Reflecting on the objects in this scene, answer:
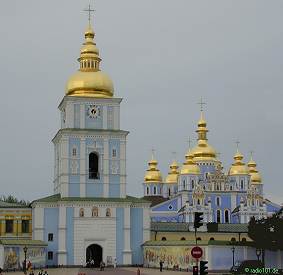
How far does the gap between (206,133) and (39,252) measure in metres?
47.6

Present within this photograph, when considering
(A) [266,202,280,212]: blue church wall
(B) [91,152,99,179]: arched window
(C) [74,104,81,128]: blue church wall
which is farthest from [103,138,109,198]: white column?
(A) [266,202,280,212]: blue church wall

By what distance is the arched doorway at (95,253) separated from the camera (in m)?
59.5

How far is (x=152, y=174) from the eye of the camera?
10850cm

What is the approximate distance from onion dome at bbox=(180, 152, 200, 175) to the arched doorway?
37.5 m

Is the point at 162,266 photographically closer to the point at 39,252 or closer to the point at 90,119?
the point at 39,252

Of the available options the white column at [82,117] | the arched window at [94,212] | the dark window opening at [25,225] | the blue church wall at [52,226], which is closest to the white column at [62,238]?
the blue church wall at [52,226]

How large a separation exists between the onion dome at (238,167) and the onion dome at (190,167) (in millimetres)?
4675

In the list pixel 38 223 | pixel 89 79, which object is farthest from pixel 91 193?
pixel 89 79

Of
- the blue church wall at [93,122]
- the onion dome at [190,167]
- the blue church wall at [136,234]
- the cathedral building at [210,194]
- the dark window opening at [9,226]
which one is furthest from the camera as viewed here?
the onion dome at [190,167]

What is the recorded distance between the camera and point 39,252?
5691 cm

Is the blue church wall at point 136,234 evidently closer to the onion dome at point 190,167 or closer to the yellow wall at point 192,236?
the yellow wall at point 192,236

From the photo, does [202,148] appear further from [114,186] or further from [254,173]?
[114,186]

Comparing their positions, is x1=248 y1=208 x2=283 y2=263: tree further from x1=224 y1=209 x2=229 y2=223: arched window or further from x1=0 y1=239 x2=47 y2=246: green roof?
x1=224 y1=209 x2=229 y2=223: arched window

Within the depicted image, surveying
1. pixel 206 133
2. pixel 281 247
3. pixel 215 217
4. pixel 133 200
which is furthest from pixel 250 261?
pixel 206 133
